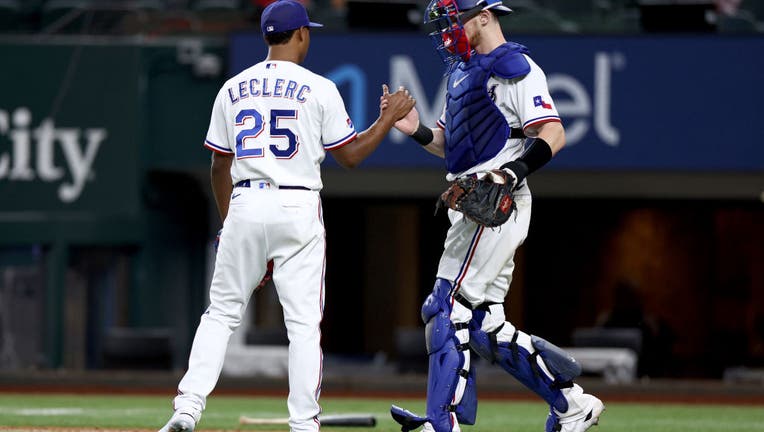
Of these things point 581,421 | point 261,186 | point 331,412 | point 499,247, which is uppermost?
point 261,186

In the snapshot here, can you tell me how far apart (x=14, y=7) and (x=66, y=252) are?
288cm

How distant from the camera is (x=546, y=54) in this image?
1498cm

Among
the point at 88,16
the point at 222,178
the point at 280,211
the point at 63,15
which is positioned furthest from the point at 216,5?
the point at 280,211

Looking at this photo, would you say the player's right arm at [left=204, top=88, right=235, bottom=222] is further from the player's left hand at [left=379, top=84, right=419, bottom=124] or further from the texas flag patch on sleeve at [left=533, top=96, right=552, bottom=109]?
the texas flag patch on sleeve at [left=533, top=96, right=552, bottom=109]

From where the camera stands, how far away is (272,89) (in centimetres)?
589

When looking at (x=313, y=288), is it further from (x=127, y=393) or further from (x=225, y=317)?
(x=127, y=393)

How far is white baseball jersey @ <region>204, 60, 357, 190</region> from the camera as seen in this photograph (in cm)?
585

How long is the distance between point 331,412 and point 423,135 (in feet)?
13.8

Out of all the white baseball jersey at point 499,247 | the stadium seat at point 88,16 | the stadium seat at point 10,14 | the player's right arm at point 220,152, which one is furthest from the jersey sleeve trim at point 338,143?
the stadium seat at point 10,14

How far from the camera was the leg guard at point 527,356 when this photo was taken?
20.9ft

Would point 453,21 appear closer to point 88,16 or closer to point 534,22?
point 534,22

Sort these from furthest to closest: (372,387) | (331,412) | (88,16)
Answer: (88,16) → (372,387) → (331,412)

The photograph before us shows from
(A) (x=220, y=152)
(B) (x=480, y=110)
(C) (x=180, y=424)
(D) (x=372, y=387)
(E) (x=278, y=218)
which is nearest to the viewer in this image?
(C) (x=180, y=424)

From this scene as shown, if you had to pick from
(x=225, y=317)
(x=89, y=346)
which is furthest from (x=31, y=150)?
(x=225, y=317)
